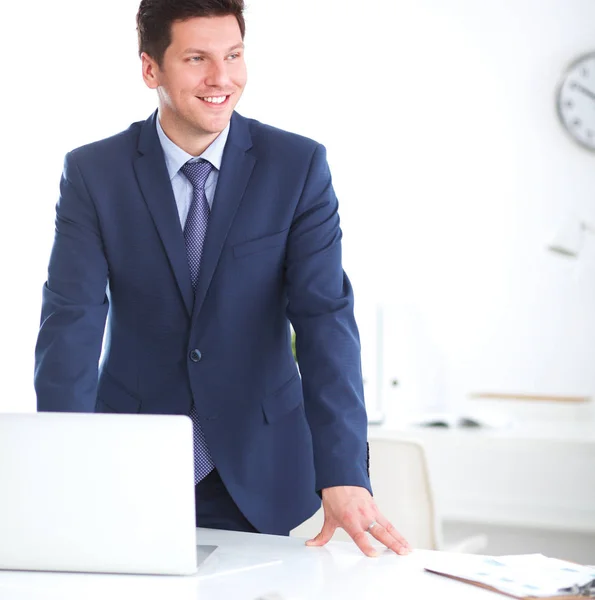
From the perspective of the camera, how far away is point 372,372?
14.9 feet

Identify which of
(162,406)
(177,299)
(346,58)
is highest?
(346,58)

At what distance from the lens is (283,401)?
1.80 meters

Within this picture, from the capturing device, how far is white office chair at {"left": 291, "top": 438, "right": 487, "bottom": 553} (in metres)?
2.19

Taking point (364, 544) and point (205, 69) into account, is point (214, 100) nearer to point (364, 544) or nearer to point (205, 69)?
point (205, 69)

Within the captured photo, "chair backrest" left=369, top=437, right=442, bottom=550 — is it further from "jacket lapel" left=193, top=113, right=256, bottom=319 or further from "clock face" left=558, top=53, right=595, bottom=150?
"clock face" left=558, top=53, right=595, bottom=150

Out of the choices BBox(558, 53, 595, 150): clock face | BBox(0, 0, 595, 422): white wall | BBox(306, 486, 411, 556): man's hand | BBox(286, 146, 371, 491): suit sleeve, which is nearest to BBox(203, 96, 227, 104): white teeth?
BBox(286, 146, 371, 491): suit sleeve

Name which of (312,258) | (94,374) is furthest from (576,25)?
(94,374)

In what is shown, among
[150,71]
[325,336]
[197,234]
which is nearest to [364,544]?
[325,336]

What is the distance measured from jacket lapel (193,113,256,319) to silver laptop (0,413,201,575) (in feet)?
1.41

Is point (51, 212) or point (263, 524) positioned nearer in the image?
point (263, 524)

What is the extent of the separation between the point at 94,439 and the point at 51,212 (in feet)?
12.1

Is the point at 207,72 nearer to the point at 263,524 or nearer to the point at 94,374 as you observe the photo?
the point at 94,374

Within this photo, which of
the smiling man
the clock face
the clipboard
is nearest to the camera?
the clipboard

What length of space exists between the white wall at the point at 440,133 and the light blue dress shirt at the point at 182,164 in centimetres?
237
